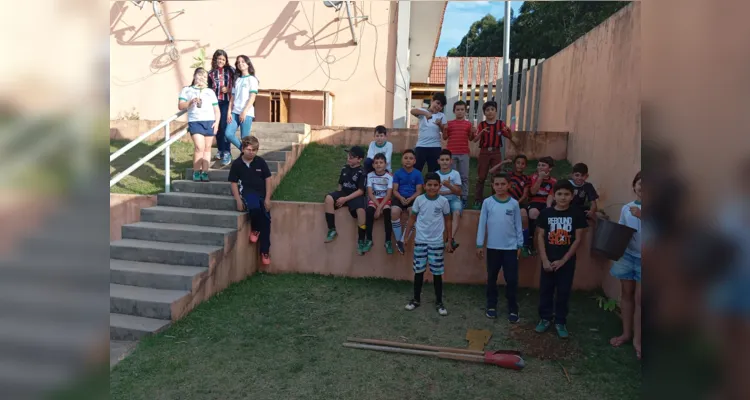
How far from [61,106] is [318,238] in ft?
16.4

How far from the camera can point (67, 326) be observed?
2.18ft

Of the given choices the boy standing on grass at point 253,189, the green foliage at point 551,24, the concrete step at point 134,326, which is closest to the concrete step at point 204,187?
the boy standing on grass at point 253,189

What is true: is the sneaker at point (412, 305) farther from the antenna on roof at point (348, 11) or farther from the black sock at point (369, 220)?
the antenna on roof at point (348, 11)

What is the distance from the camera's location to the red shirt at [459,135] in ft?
20.1

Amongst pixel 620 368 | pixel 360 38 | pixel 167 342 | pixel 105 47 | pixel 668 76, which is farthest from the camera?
pixel 360 38

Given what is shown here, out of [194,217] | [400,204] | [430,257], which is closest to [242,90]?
[194,217]

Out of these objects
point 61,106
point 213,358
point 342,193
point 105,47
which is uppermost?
point 105,47

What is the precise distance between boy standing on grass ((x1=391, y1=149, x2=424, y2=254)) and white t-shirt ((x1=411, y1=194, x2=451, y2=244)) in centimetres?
56

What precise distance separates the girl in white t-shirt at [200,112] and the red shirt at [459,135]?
3.24m

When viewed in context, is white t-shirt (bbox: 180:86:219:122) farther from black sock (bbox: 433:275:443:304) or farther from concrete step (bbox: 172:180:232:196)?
black sock (bbox: 433:275:443:304)

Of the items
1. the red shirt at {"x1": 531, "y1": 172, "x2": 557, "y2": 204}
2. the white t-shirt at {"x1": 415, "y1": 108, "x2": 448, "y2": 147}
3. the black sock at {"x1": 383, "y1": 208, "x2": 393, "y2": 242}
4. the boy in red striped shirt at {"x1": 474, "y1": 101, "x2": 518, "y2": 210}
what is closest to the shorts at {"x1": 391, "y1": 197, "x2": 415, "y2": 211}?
the black sock at {"x1": 383, "y1": 208, "x2": 393, "y2": 242}

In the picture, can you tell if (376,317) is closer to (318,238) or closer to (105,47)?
(318,238)

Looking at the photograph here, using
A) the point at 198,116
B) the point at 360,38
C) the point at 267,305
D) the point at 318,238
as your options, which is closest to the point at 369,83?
the point at 360,38

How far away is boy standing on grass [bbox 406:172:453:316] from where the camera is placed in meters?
4.65
